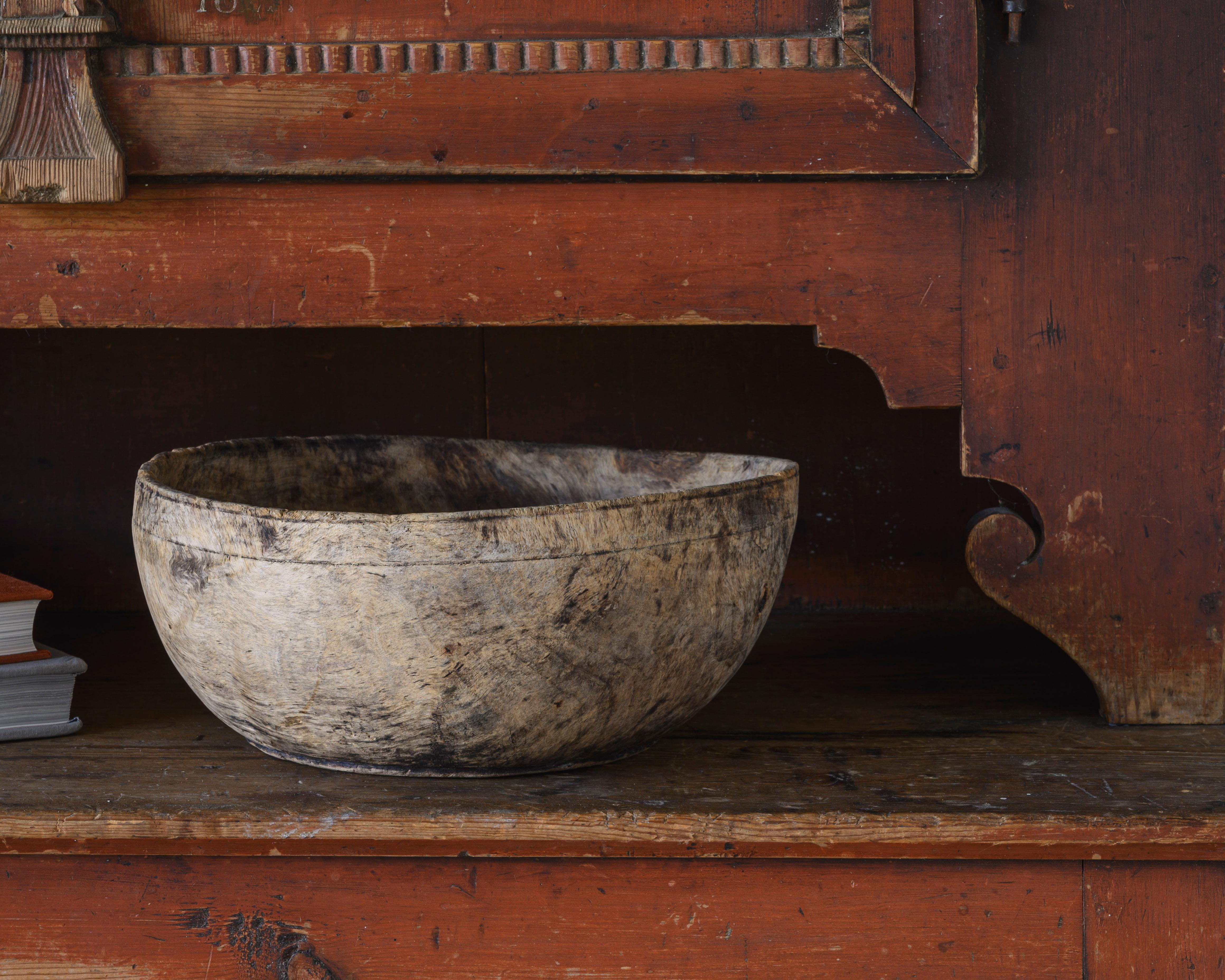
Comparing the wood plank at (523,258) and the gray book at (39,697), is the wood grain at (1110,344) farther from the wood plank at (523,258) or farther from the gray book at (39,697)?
the gray book at (39,697)

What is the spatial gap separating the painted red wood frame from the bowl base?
16.5 inches

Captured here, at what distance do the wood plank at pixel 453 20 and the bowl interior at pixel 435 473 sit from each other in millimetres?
325

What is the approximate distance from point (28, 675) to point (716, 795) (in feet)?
1.72

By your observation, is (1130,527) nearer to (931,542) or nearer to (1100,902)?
(1100,902)

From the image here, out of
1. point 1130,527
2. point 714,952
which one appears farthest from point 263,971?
point 1130,527

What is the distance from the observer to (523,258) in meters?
0.88

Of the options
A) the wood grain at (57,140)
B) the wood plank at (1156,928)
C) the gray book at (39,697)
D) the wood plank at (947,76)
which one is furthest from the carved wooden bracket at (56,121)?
the wood plank at (1156,928)

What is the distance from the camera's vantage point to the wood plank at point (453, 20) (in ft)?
2.84

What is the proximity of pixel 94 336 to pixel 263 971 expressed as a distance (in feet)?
2.84

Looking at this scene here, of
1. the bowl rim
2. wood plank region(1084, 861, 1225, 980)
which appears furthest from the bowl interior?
Answer: wood plank region(1084, 861, 1225, 980)

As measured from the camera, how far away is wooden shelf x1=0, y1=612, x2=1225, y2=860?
0.75 meters

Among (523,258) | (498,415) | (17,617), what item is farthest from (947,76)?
(17,617)

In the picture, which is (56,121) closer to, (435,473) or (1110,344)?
(435,473)

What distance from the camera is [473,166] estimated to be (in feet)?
2.82
